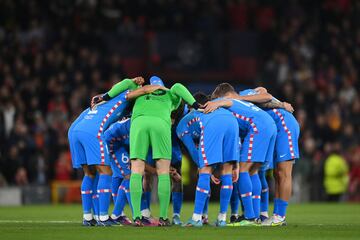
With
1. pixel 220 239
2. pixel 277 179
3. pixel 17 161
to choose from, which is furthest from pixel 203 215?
pixel 17 161

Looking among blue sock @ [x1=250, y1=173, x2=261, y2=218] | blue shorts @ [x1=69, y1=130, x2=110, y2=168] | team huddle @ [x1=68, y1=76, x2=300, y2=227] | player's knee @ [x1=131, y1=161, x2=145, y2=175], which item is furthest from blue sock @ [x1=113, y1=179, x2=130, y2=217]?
blue sock @ [x1=250, y1=173, x2=261, y2=218]

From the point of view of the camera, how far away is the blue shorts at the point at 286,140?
1886cm

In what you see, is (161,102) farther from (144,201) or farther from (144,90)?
(144,201)

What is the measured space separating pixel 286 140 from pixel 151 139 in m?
2.52

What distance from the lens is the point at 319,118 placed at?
33344 mm

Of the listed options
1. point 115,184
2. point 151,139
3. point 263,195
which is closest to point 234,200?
point 263,195

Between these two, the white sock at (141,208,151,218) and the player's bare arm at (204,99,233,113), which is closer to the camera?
the player's bare arm at (204,99,233,113)

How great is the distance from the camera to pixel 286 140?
18922mm

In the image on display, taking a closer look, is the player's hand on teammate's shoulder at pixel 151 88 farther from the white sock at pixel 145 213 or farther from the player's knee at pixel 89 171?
the white sock at pixel 145 213

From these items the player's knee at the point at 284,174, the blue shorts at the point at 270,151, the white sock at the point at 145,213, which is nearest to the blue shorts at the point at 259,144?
the blue shorts at the point at 270,151

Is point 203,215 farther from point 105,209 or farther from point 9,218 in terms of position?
point 9,218

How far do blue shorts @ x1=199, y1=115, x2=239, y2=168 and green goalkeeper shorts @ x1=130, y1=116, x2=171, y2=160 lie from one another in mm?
562

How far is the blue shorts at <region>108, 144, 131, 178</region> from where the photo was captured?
18.9 meters

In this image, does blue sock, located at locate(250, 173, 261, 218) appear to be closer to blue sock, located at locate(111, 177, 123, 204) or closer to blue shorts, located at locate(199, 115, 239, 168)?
blue shorts, located at locate(199, 115, 239, 168)
